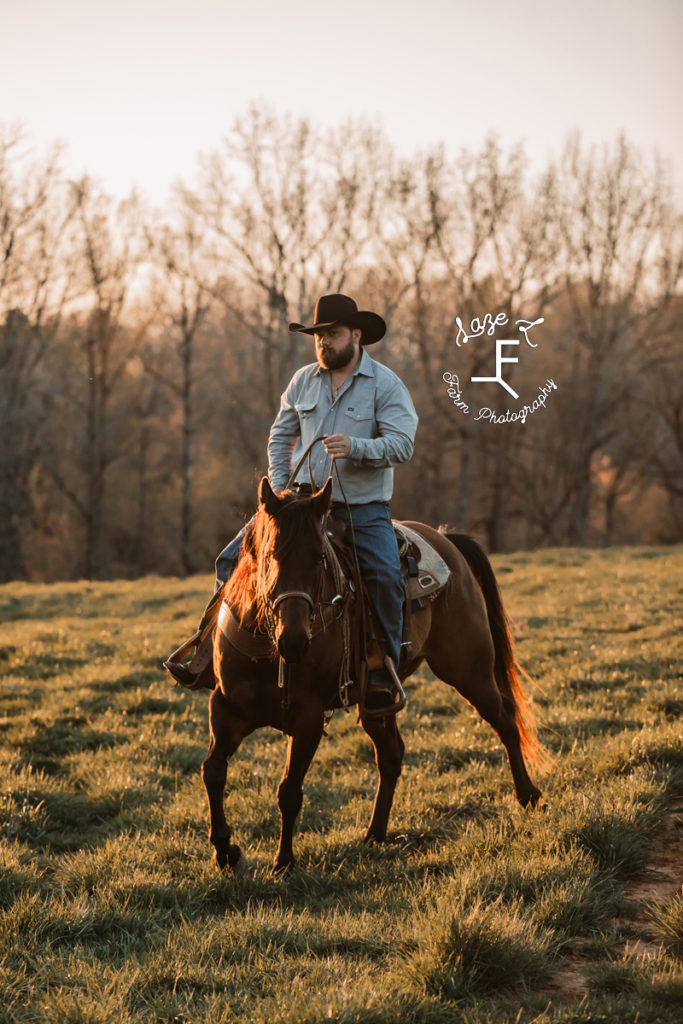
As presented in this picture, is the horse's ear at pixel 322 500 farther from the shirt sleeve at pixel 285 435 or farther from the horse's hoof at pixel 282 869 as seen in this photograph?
the horse's hoof at pixel 282 869

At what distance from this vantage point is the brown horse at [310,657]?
451 centimetres

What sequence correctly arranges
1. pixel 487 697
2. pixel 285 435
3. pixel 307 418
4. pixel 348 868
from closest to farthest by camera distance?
pixel 348 868
pixel 307 418
pixel 285 435
pixel 487 697

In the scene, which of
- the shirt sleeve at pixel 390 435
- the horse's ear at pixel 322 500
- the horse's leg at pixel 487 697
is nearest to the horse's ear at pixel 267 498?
the horse's ear at pixel 322 500

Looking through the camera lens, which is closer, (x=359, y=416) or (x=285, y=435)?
(x=359, y=416)

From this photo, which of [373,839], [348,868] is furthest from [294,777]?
[373,839]

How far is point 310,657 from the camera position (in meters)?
5.00

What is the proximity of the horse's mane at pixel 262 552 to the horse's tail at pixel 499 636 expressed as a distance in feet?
7.78

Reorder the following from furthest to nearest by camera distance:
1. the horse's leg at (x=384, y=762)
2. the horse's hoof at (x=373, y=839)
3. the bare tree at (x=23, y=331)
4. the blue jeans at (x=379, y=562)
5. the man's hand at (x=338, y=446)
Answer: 1. the bare tree at (x=23, y=331)
2. the horse's leg at (x=384, y=762)
3. the horse's hoof at (x=373, y=839)
4. the blue jeans at (x=379, y=562)
5. the man's hand at (x=338, y=446)

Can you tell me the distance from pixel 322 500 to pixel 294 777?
1.77m

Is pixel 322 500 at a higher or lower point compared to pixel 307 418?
lower

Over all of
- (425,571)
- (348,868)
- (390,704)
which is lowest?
(348,868)

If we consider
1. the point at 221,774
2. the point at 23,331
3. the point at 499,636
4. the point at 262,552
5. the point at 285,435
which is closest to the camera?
the point at 262,552

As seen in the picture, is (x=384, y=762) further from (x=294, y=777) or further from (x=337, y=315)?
(x=337, y=315)

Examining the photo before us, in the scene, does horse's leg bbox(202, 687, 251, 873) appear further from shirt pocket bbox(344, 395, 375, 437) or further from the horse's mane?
shirt pocket bbox(344, 395, 375, 437)
